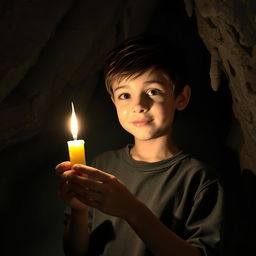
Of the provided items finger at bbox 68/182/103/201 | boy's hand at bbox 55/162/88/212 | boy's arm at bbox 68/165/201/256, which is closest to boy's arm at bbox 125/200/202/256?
boy's arm at bbox 68/165/201/256

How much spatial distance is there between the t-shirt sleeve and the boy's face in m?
0.35

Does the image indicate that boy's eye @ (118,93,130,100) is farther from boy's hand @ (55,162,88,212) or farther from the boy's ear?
boy's hand @ (55,162,88,212)

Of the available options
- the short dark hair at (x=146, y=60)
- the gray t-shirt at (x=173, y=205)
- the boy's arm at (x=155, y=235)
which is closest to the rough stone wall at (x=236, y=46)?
the short dark hair at (x=146, y=60)

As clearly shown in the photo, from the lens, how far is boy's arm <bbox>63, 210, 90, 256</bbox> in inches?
59.5

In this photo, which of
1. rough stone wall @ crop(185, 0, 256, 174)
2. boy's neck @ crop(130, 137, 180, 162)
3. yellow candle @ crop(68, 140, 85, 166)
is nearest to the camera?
yellow candle @ crop(68, 140, 85, 166)

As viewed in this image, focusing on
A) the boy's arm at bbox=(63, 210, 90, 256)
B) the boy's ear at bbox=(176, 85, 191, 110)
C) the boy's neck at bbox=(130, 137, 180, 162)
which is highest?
the boy's ear at bbox=(176, 85, 191, 110)

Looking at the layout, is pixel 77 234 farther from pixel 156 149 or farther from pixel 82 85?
→ pixel 82 85

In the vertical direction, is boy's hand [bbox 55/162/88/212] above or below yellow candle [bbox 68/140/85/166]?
below

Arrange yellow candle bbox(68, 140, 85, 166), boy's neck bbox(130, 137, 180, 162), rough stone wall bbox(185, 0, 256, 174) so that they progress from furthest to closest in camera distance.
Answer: boy's neck bbox(130, 137, 180, 162) < rough stone wall bbox(185, 0, 256, 174) < yellow candle bbox(68, 140, 85, 166)

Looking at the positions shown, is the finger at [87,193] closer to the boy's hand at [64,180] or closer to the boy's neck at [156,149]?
the boy's hand at [64,180]

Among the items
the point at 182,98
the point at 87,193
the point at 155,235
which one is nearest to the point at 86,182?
the point at 87,193

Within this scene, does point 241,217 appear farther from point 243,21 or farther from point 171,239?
point 243,21

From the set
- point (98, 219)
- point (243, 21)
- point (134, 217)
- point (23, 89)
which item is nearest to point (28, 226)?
point (98, 219)

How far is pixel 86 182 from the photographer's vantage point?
1.17 m
